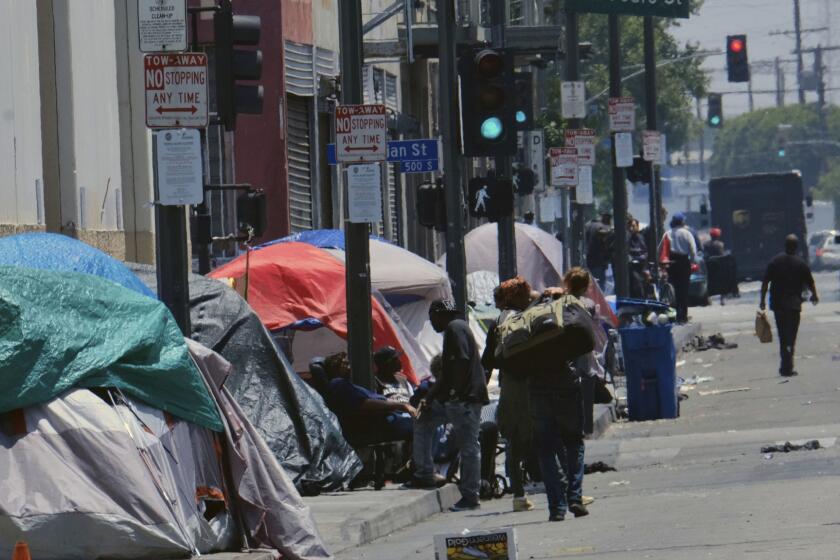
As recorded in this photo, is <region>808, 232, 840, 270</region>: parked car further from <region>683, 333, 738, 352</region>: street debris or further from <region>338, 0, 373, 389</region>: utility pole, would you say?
<region>338, 0, 373, 389</region>: utility pole

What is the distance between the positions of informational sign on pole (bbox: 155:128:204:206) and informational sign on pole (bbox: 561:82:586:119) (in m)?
21.2

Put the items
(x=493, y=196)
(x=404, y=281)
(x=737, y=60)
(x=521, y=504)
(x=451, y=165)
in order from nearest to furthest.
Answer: (x=521, y=504)
(x=451, y=165)
(x=493, y=196)
(x=404, y=281)
(x=737, y=60)

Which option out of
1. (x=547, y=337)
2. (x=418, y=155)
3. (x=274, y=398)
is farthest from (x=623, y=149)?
(x=547, y=337)

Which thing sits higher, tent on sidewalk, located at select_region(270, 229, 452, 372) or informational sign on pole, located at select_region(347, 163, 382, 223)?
informational sign on pole, located at select_region(347, 163, 382, 223)

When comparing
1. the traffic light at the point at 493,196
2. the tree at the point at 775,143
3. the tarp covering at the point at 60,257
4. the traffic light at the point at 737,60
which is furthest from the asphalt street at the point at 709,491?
the tree at the point at 775,143

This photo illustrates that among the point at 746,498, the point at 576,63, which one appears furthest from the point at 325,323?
the point at 576,63

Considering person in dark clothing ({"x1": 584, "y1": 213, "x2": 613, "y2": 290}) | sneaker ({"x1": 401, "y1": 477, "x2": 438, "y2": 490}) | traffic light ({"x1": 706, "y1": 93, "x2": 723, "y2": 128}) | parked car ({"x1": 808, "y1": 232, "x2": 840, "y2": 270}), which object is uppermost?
traffic light ({"x1": 706, "y1": 93, "x2": 723, "y2": 128})

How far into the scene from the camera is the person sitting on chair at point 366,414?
58.0 ft

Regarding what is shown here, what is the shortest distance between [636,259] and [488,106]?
19004 mm

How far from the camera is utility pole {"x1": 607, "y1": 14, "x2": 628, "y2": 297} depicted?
35.8 m

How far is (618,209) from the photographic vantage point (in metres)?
36.4

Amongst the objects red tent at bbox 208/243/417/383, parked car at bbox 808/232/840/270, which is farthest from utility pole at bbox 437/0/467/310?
parked car at bbox 808/232/840/270

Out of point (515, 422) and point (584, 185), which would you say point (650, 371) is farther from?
point (584, 185)

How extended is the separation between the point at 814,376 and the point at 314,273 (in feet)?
27.7
